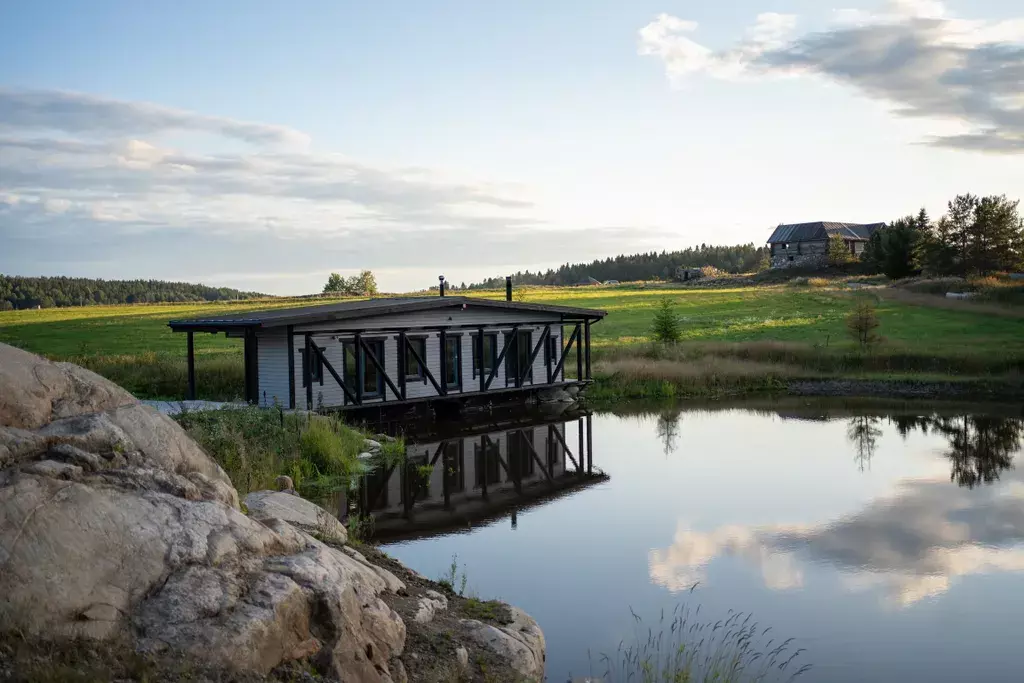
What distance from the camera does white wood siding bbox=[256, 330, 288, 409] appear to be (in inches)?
947

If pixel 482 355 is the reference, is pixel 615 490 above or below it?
below

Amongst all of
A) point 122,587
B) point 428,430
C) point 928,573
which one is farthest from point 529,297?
point 122,587

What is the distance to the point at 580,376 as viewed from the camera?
33.4 meters

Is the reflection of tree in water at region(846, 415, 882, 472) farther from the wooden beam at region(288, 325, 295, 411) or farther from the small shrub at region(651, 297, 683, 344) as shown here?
the wooden beam at region(288, 325, 295, 411)

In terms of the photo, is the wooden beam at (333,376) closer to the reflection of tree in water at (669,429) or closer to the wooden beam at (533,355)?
the wooden beam at (533,355)

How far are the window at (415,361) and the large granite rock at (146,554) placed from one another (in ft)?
64.1

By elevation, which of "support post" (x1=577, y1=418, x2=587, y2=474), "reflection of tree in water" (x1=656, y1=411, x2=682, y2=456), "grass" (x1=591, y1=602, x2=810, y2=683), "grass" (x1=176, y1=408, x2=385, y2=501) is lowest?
"reflection of tree in water" (x1=656, y1=411, x2=682, y2=456)

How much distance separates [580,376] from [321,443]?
53.4 ft

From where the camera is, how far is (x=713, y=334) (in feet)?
156

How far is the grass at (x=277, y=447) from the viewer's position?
1476 centimetres

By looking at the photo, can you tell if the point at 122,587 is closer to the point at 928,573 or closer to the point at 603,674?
the point at 603,674

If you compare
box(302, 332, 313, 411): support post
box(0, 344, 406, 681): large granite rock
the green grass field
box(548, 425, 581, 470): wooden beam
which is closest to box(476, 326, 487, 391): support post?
box(548, 425, 581, 470): wooden beam

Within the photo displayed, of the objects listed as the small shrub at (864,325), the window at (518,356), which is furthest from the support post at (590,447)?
the small shrub at (864,325)

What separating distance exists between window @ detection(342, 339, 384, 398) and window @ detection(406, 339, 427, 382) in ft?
3.30
